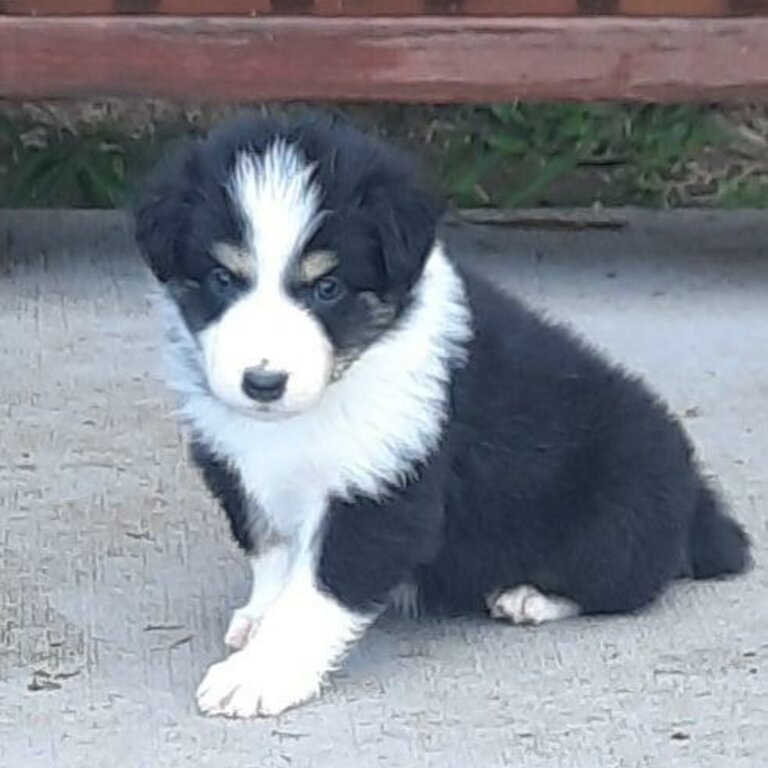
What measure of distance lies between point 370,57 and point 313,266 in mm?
2730

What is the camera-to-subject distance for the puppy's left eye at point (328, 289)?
4035 millimetres

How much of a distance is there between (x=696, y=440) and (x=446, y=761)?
1997 millimetres

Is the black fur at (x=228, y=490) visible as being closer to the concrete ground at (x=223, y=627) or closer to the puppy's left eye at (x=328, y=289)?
the concrete ground at (x=223, y=627)

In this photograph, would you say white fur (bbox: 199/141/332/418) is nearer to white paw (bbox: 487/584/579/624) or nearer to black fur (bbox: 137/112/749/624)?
black fur (bbox: 137/112/749/624)

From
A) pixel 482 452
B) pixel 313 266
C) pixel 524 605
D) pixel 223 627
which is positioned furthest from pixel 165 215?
pixel 524 605

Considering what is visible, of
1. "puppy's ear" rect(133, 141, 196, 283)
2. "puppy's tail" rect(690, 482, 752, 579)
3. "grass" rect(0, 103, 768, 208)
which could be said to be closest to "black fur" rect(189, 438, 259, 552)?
"puppy's ear" rect(133, 141, 196, 283)

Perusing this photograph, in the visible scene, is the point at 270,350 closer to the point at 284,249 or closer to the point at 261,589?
the point at 284,249

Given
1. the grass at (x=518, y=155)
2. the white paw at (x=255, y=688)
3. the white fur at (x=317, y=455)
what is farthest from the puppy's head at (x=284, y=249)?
the grass at (x=518, y=155)

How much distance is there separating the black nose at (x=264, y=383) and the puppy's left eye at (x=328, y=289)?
0.19 meters

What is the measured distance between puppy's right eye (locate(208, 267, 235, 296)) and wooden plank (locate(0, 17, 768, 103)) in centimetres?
268

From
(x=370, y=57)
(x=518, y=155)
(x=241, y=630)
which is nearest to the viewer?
(x=241, y=630)

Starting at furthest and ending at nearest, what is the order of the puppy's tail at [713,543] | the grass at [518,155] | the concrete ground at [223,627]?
the grass at [518,155] < the puppy's tail at [713,543] < the concrete ground at [223,627]

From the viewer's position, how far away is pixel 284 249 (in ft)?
13.2

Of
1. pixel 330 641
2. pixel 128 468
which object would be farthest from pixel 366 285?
pixel 128 468
